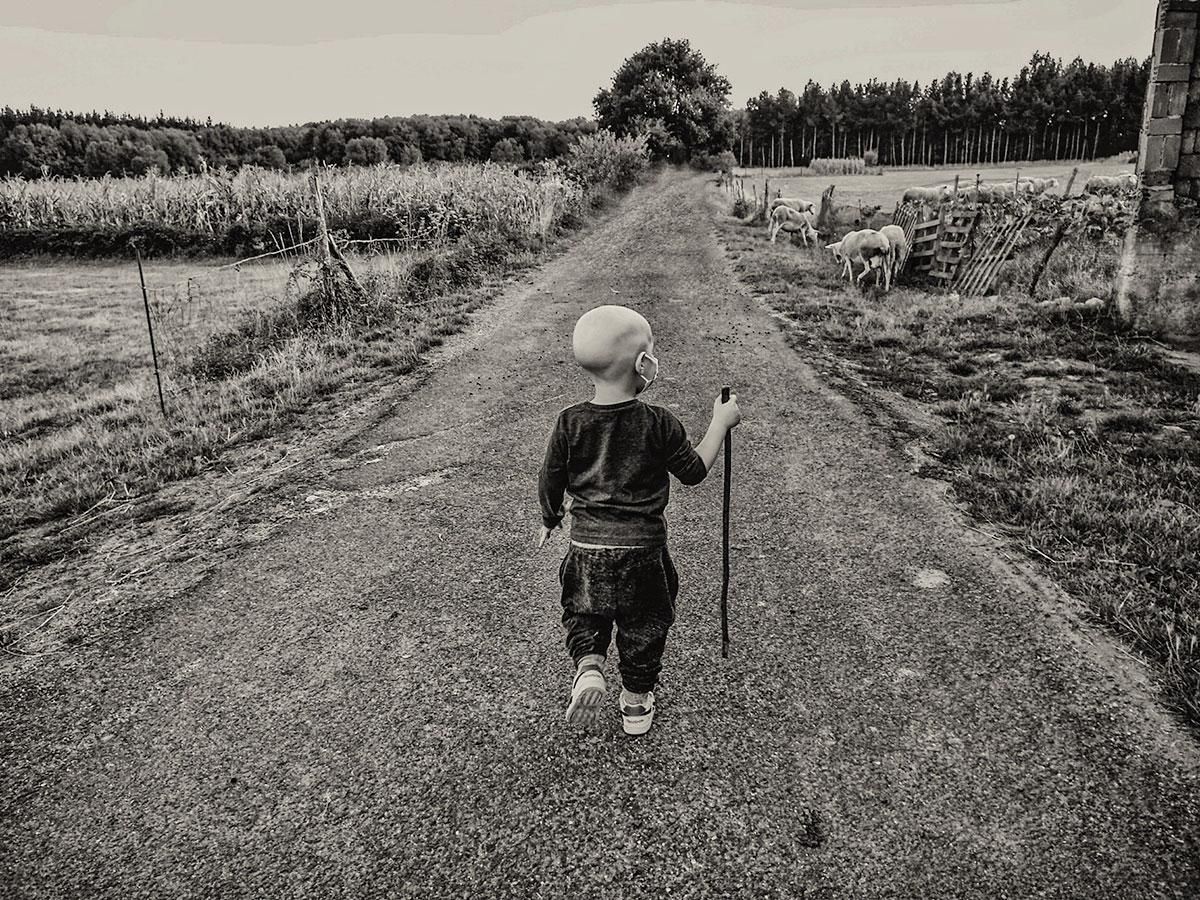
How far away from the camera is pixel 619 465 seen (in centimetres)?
271

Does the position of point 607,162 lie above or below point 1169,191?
above

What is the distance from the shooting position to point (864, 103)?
2972 inches

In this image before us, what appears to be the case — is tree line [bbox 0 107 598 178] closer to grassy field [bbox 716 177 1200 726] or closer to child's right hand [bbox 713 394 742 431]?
grassy field [bbox 716 177 1200 726]

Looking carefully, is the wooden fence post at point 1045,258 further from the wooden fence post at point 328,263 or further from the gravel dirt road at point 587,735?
the wooden fence post at point 328,263

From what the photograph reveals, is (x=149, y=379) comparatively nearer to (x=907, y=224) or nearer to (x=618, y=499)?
(x=618, y=499)

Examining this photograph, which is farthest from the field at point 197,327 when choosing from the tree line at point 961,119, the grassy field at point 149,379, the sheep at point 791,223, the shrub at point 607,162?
the tree line at point 961,119

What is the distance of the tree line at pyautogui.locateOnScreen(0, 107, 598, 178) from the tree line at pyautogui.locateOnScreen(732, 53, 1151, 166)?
20906mm

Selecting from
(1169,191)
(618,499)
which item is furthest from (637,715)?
(1169,191)

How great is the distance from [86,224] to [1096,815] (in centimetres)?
2581

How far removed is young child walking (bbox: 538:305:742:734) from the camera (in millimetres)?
2646

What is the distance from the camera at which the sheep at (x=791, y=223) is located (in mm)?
16391

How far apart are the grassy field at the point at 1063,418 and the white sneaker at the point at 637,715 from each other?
218cm

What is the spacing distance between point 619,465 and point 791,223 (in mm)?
15552

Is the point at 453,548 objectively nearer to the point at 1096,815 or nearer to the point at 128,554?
the point at 128,554
